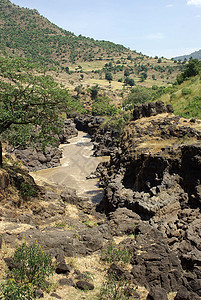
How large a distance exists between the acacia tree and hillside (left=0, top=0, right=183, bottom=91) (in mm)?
91522

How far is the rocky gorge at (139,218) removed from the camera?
26.5 feet

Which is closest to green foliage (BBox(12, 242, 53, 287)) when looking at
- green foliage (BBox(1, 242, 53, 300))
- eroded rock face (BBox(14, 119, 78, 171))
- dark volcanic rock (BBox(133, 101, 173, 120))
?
green foliage (BBox(1, 242, 53, 300))

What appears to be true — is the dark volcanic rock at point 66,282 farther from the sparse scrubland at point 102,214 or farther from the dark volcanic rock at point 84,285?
the dark volcanic rock at point 84,285

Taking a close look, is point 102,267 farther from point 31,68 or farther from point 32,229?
point 31,68

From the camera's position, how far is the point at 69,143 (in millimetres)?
56562

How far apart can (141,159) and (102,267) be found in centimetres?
1228

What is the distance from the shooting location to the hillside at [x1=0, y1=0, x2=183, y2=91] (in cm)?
12300

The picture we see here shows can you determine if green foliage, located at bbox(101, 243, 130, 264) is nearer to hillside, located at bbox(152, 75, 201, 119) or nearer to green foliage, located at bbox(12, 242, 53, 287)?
green foliage, located at bbox(12, 242, 53, 287)

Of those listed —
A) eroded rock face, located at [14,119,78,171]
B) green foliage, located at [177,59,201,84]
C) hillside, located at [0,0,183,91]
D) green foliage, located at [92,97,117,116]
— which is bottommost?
eroded rock face, located at [14,119,78,171]

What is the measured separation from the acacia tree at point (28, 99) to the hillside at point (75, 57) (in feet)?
300

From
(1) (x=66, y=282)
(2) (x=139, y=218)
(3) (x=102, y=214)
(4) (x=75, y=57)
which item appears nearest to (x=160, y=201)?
(2) (x=139, y=218)

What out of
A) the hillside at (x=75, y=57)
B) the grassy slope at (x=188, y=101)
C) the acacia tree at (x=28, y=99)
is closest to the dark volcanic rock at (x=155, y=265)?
the acacia tree at (x=28, y=99)

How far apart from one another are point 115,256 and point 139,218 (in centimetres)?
560

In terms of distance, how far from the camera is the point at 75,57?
6176 inches
